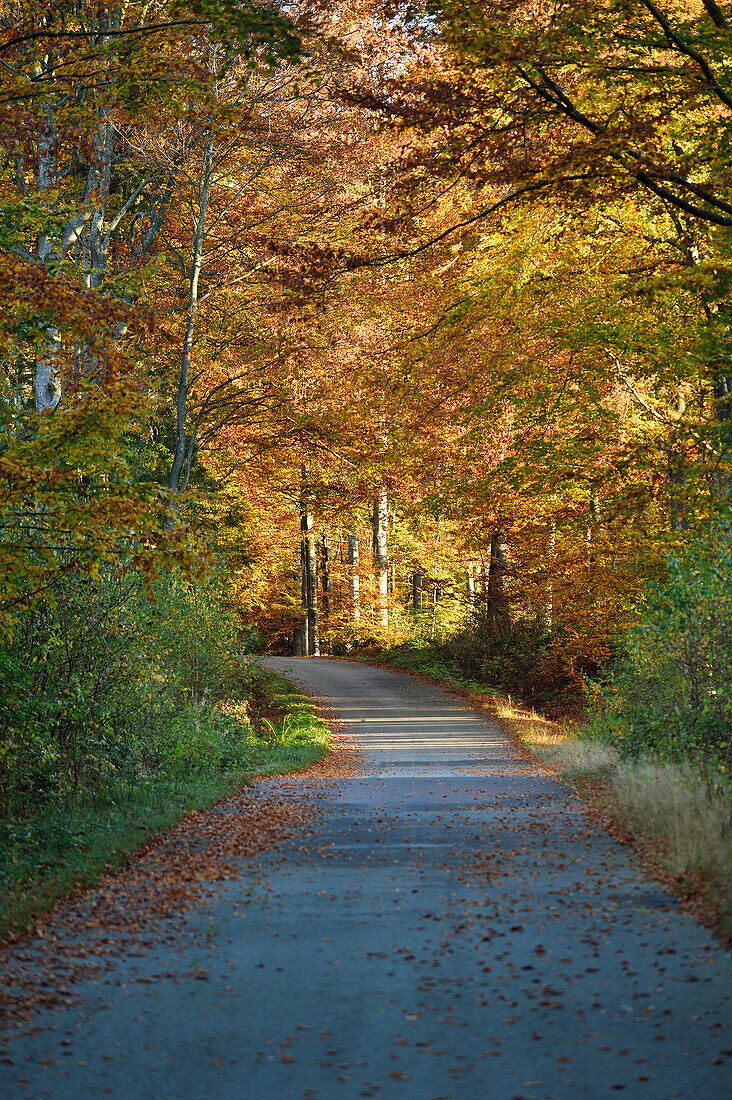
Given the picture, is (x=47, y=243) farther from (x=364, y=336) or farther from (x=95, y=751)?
(x=364, y=336)

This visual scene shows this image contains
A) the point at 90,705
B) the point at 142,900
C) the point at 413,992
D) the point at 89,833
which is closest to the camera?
the point at 413,992

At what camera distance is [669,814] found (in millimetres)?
8328

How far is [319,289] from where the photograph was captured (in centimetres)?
1234

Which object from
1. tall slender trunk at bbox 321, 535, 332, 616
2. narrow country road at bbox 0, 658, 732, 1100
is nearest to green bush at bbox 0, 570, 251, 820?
narrow country road at bbox 0, 658, 732, 1100

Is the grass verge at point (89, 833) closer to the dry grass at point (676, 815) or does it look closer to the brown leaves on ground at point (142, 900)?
the brown leaves on ground at point (142, 900)

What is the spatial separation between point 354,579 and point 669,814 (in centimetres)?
3140

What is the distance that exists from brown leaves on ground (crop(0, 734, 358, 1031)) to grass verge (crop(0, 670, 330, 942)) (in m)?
0.12

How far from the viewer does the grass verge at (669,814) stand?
6602 millimetres

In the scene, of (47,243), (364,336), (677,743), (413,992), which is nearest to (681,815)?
(677,743)

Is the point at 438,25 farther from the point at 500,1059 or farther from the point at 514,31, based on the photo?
the point at 500,1059

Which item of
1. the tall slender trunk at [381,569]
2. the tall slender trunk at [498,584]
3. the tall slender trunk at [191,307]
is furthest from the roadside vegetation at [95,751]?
the tall slender trunk at [381,569]

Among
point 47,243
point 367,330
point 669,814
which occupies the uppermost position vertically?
point 367,330

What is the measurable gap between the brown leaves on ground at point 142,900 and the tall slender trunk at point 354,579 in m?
27.7

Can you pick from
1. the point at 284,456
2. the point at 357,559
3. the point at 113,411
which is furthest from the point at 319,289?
the point at 357,559
